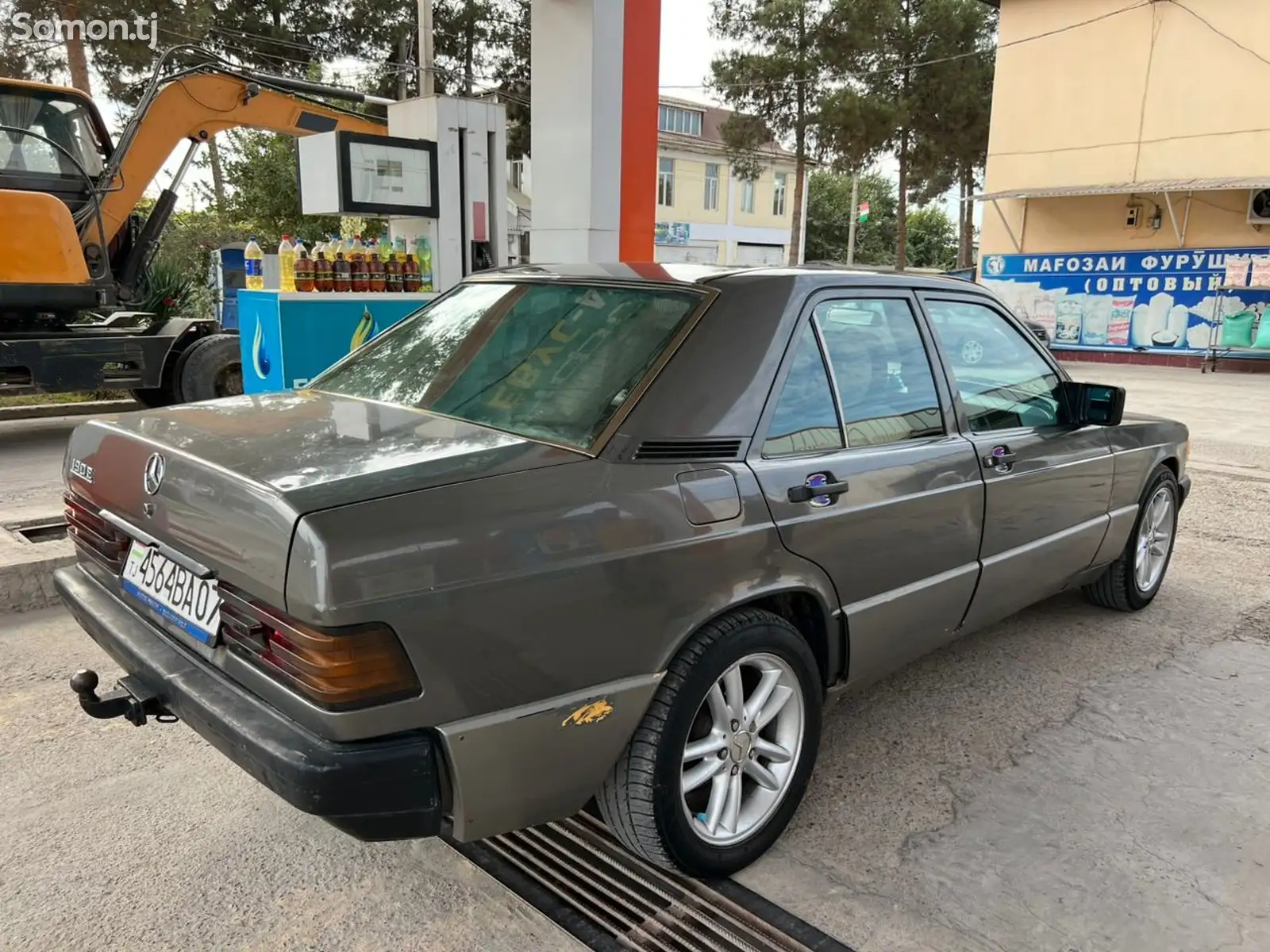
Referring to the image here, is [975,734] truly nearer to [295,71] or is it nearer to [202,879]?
[202,879]

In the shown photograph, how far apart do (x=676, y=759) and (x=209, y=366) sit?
7.68m

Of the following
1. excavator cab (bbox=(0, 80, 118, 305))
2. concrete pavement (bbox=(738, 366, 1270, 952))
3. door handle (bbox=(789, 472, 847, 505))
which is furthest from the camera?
excavator cab (bbox=(0, 80, 118, 305))

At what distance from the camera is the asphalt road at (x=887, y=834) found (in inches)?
93.7

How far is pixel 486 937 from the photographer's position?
91.2 inches

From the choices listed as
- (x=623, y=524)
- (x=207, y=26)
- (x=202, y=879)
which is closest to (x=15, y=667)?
(x=202, y=879)

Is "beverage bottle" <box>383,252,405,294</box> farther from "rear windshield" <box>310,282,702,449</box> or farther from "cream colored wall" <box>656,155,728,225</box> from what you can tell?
"cream colored wall" <box>656,155,728,225</box>

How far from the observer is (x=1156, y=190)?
56.5 feet

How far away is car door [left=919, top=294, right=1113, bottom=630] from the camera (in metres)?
3.37

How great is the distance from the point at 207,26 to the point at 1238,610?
68.2ft

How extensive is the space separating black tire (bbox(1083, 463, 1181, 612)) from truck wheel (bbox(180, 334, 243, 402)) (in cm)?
736

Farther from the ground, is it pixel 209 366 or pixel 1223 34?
pixel 1223 34

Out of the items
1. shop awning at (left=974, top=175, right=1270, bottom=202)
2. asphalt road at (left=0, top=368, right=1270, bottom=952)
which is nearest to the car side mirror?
asphalt road at (left=0, top=368, right=1270, bottom=952)

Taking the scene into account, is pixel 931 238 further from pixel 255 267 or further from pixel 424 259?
pixel 255 267

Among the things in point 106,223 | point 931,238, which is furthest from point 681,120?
point 106,223
